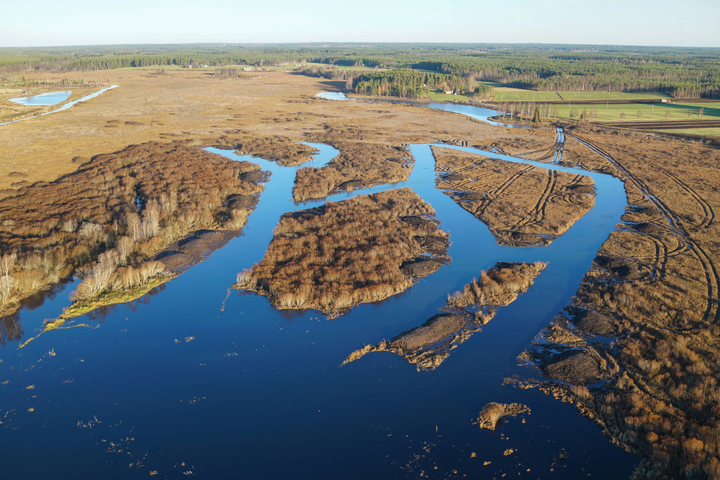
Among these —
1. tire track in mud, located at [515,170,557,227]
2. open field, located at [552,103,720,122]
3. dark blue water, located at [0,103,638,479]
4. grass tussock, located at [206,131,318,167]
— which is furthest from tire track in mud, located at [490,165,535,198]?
open field, located at [552,103,720,122]

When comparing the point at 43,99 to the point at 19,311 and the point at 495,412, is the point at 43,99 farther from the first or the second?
the point at 495,412

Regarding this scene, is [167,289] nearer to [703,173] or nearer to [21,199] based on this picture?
[21,199]

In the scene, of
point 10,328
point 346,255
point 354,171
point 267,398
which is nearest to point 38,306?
point 10,328

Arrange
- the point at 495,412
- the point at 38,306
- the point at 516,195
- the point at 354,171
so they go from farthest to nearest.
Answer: the point at 354,171, the point at 516,195, the point at 38,306, the point at 495,412

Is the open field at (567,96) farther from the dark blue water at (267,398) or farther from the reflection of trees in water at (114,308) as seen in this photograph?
the reflection of trees in water at (114,308)

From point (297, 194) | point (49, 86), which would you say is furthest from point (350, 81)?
point (297, 194)

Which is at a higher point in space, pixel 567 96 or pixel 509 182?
pixel 567 96
